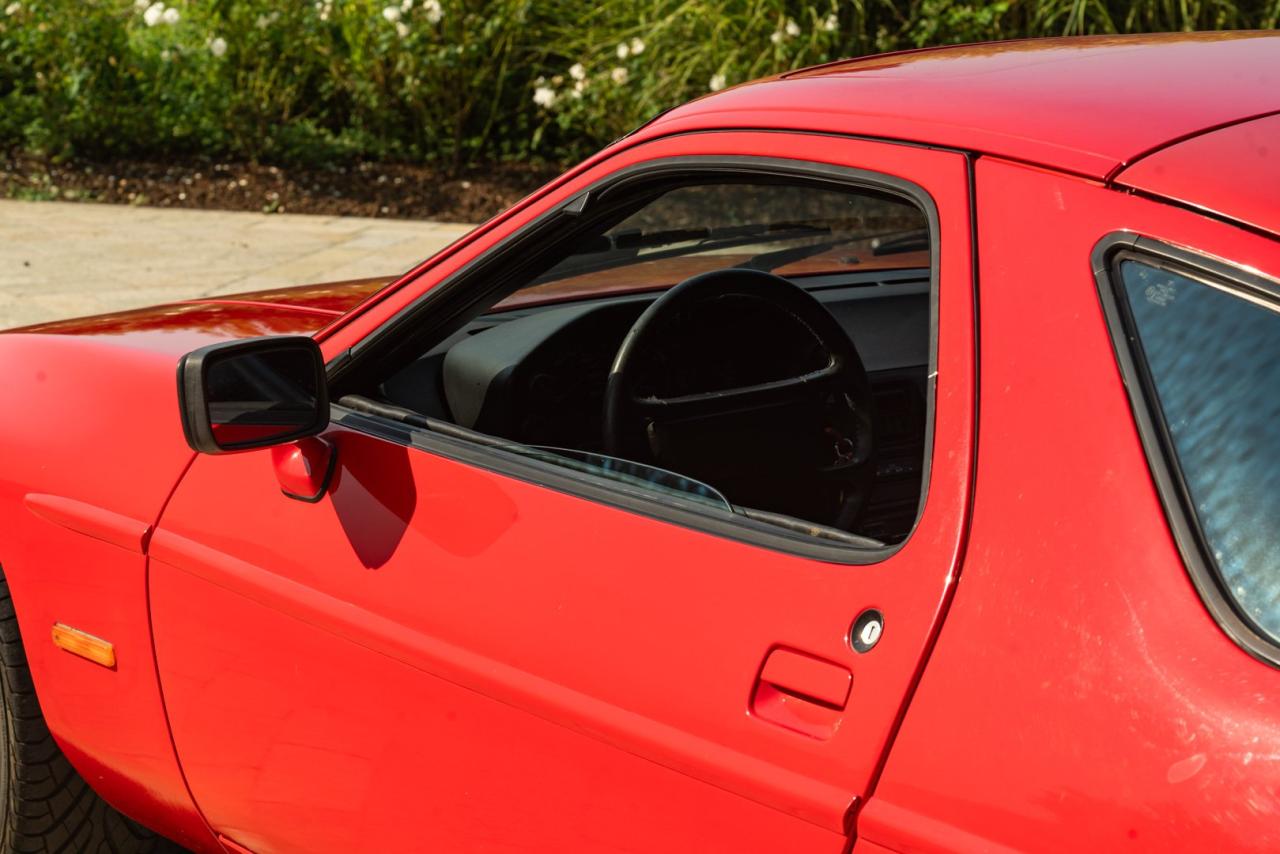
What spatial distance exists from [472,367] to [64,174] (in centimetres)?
1007

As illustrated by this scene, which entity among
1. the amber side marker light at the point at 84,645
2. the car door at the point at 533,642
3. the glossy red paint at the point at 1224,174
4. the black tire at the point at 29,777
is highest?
the glossy red paint at the point at 1224,174

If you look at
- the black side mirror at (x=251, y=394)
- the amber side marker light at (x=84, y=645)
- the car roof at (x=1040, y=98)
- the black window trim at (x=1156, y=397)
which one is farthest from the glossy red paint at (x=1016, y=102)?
the amber side marker light at (x=84, y=645)

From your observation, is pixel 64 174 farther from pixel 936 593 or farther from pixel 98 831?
pixel 936 593

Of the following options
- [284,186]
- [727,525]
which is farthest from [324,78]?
[727,525]

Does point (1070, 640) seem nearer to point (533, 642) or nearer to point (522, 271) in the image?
point (533, 642)

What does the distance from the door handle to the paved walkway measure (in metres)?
6.65

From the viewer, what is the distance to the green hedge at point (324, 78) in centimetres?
1132

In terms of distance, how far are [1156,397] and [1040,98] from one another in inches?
18.3

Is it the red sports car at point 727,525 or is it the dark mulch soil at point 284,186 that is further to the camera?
the dark mulch soil at point 284,186

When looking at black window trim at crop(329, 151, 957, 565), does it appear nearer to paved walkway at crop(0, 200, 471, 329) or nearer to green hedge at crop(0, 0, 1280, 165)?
paved walkway at crop(0, 200, 471, 329)

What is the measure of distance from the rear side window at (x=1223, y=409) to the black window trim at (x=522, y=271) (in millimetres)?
257

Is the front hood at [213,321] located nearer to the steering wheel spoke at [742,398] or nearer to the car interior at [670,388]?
the car interior at [670,388]

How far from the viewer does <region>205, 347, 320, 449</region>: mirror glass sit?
2346 millimetres

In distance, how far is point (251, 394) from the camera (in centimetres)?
236
